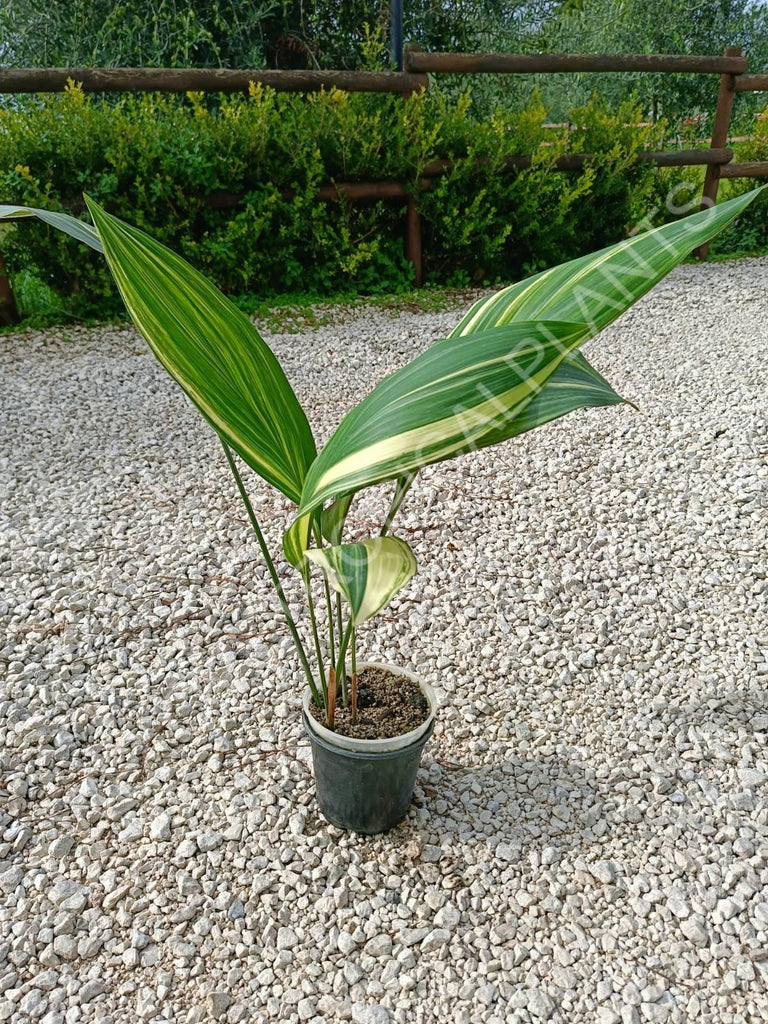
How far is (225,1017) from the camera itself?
1.13m

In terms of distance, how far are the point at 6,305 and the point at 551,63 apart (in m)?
3.26

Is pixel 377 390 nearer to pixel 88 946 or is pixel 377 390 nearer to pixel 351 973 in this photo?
pixel 351 973

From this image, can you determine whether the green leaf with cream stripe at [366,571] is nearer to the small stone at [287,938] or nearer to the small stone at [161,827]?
the small stone at [287,938]

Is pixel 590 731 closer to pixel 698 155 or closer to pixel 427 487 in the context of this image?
pixel 427 487

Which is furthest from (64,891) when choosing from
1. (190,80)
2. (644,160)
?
(644,160)

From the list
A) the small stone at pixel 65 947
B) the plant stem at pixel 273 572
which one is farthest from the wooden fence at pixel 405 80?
the small stone at pixel 65 947

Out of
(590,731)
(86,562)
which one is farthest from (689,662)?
(86,562)

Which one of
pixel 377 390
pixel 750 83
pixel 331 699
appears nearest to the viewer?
pixel 377 390

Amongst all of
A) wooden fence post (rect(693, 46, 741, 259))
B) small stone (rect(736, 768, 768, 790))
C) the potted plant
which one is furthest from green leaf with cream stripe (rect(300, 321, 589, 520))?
wooden fence post (rect(693, 46, 741, 259))

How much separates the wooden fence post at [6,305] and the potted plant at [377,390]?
11.1 feet

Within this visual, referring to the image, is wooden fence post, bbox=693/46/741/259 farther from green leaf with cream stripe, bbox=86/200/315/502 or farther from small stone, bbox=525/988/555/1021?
small stone, bbox=525/988/555/1021

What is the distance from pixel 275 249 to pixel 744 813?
3581 millimetres

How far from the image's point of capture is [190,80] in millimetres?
3914

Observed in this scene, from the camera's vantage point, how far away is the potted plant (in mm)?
695
